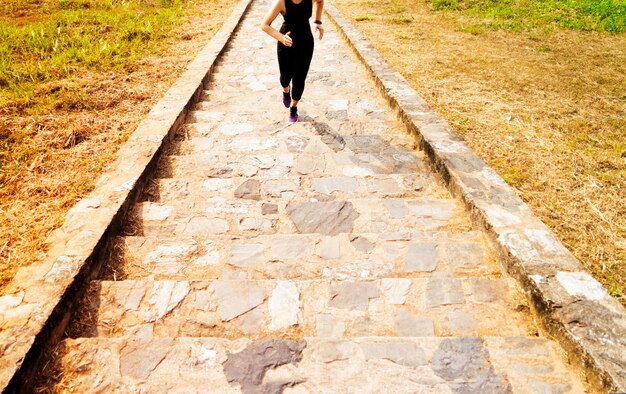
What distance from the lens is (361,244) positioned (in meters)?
2.69

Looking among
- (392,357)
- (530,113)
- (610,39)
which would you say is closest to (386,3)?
(610,39)

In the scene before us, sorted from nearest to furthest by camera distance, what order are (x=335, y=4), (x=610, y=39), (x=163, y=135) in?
(x=163, y=135) < (x=610, y=39) < (x=335, y=4)

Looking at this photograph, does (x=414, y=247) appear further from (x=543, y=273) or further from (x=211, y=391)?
(x=211, y=391)

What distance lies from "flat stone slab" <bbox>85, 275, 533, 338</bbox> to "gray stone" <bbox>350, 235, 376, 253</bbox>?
0.34 meters

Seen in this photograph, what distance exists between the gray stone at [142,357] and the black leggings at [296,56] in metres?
3.16

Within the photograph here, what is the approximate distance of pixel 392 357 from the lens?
72.7 inches

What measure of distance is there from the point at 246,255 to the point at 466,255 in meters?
1.49

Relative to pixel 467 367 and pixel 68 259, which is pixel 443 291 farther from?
pixel 68 259

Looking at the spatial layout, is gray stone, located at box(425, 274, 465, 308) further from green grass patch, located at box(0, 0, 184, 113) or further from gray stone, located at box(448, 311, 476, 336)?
green grass patch, located at box(0, 0, 184, 113)

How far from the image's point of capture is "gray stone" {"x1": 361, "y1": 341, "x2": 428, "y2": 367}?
1835 mm

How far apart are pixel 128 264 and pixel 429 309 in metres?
1.92

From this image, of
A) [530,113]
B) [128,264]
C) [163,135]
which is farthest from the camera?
[530,113]

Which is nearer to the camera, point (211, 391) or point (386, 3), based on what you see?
point (211, 391)

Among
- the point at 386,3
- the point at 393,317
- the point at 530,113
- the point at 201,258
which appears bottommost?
the point at 393,317
